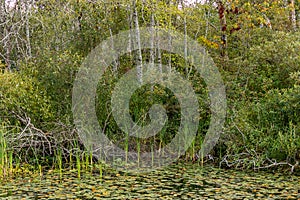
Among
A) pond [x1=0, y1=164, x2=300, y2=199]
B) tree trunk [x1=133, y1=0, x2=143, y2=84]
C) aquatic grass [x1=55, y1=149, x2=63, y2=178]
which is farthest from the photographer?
tree trunk [x1=133, y1=0, x2=143, y2=84]

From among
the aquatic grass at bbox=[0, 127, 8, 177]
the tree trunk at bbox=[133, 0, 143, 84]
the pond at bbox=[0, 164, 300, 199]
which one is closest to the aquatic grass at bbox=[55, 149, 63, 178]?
the pond at bbox=[0, 164, 300, 199]

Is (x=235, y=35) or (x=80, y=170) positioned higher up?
(x=235, y=35)

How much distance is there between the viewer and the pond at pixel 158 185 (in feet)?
19.0

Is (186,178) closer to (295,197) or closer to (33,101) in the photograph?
(295,197)

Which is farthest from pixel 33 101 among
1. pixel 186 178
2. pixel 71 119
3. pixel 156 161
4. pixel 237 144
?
pixel 237 144

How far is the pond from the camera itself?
5801mm

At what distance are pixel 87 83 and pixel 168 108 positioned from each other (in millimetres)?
1868

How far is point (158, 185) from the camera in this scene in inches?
252

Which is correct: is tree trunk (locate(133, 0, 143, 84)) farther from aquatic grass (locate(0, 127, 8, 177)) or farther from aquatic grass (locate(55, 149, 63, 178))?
aquatic grass (locate(0, 127, 8, 177))

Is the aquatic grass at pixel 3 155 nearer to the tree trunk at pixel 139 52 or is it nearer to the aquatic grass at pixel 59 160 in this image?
the aquatic grass at pixel 59 160

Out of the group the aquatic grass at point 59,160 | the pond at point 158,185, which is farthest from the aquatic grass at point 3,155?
the aquatic grass at point 59,160

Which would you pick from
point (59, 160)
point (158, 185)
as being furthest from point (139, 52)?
point (158, 185)

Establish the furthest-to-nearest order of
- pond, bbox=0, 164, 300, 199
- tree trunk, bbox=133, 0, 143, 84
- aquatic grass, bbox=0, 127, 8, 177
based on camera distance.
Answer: tree trunk, bbox=133, 0, 143, 84 → aquatic grass, bbox=0, 127, 8, 177 → pond, bbox=0, 164, 300, 199

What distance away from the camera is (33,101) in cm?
795
